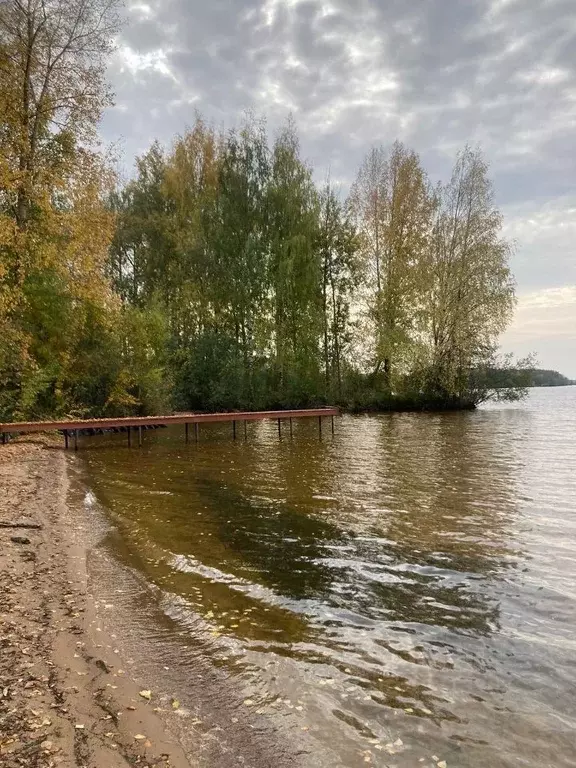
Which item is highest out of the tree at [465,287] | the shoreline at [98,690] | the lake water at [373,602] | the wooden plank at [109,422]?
the tree at [465,287]

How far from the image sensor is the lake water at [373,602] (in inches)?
130

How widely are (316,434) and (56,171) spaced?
13433 millimetres

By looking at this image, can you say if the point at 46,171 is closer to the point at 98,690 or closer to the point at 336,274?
the point at 98,690

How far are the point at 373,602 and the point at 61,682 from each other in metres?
2.88

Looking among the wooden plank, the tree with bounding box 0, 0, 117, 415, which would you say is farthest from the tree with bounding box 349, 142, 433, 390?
the tree with bounding box 0, 0, 117, 415

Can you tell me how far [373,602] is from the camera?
17.0 feet

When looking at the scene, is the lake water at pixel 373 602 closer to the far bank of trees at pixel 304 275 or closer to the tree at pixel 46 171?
the tree at pixel 46 171

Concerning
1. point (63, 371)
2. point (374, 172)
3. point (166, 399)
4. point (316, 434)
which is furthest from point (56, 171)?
point (374, 172)

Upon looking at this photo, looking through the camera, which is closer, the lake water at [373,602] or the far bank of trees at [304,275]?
the lake water at [373,602]

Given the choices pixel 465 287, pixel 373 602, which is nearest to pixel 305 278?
pixel 465 287

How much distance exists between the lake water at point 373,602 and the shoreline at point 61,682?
0.47 m

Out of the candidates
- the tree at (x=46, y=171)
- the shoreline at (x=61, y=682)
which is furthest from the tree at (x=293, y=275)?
the shoreline at (x=61, y=682)

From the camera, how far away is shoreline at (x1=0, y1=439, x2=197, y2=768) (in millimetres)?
2768

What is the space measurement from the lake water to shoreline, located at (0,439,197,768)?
473mm
